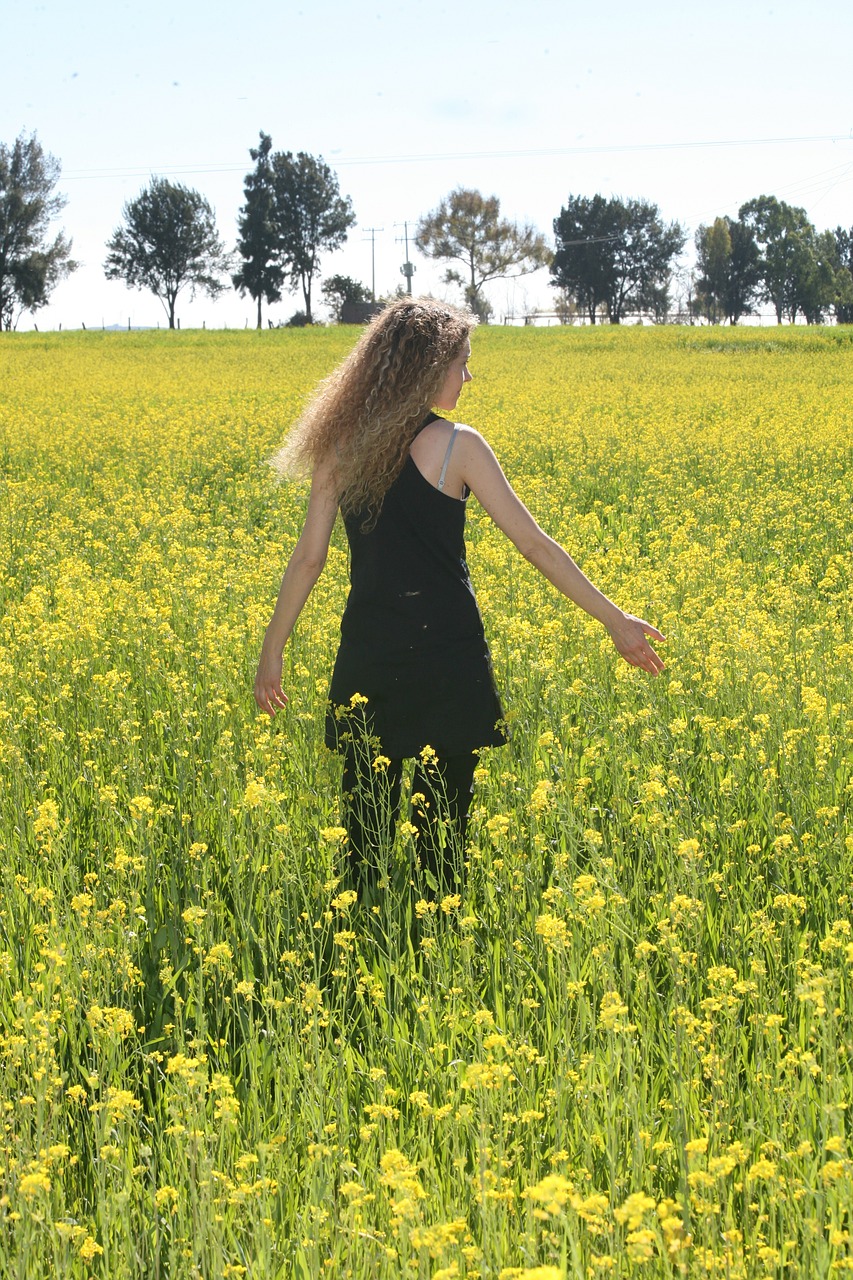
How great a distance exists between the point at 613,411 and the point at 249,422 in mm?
5568

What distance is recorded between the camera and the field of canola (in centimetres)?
217

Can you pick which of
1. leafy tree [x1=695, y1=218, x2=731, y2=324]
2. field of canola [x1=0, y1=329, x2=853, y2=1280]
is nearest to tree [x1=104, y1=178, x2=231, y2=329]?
leafy tree [x1=695, y1=218, x2=731, y2=324]

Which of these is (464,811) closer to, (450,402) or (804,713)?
(450,402)

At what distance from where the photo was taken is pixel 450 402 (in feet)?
11.5

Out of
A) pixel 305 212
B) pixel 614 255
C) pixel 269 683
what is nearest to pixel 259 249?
pixel 305 212

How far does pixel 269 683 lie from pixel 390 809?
0.53m

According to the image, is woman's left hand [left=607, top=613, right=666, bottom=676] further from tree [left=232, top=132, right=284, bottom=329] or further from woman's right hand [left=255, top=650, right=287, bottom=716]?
tree [left=232, top=132, right=284, bottom=329]

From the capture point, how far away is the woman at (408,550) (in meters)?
3.44

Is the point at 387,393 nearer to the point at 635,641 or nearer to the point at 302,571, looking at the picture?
the point at 302,571

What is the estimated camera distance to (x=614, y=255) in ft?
313

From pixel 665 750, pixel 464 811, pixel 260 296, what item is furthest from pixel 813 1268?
pixel 260 296

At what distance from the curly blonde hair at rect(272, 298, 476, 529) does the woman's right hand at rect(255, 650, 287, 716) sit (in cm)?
53

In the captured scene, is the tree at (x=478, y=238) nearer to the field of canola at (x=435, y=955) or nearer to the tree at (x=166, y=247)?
the tree at (x=166, y=247)

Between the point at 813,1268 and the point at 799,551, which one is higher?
the point at 799,551
